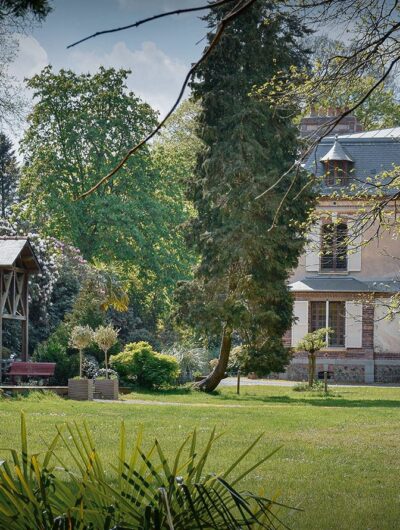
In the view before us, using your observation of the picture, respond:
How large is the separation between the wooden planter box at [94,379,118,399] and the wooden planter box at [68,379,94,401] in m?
0.55

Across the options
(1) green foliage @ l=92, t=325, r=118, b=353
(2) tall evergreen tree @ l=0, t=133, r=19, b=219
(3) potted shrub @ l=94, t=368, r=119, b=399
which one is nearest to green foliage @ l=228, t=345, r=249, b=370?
(1) green foliage @ l=92, t=325, r=118, b=353

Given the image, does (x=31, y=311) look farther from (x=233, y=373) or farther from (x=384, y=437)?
A: (x=384, y=437)

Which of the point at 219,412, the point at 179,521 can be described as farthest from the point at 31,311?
the point at 179,521

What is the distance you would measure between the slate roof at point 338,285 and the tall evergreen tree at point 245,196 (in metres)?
11.4

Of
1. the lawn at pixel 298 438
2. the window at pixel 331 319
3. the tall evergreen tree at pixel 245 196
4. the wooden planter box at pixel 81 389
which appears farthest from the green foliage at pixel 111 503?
the window at pixel 331 319

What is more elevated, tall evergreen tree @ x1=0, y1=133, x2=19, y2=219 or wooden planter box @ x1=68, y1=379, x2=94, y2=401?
tall evergreen tree @ x1=0, y1=133, x2=19, y2=219

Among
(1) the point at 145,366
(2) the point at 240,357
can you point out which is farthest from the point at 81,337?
(2) the point at 240,357

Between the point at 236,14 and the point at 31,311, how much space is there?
33668mm

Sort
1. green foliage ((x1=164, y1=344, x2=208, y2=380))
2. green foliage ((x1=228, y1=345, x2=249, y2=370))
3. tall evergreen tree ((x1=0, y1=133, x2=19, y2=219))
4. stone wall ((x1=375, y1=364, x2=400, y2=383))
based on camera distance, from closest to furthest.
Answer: green foliage ((x1=228, y1=345, x2=249, y2=370)) < green foliage ((x1=164, y1=344, x2=208, y2=380)) < stone wall ((x1=375, y1=364, x2=400, y2=383)) < tall evergreen tree ((x1=0, y1=133, x2=19, y2=219))

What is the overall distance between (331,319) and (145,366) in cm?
1363

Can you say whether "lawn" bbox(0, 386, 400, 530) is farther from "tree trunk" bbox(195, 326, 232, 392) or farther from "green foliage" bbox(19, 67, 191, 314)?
"green foliage" bbox(19, 67, 191, 314)

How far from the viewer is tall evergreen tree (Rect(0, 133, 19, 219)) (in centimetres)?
5182

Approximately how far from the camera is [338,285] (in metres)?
42.4

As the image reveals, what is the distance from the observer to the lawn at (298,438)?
9.35 metres
